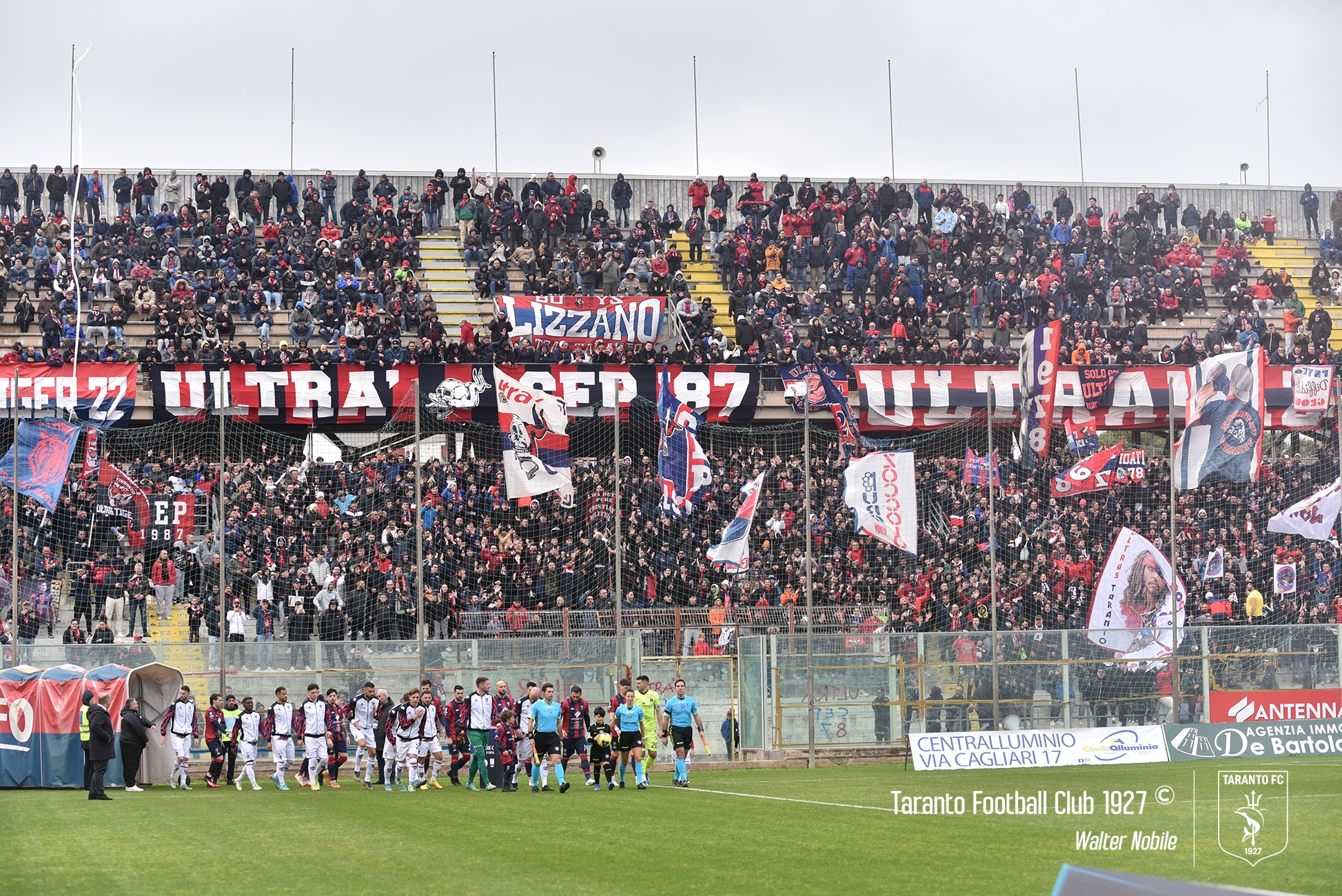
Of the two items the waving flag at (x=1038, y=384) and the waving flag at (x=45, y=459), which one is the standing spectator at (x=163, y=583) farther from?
the waving flag at (x=1038, y=384)

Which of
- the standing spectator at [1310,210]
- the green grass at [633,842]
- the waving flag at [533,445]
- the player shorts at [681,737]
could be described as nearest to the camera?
the green grass at [633,842]

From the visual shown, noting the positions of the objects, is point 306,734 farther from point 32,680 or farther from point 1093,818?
point 1093,818

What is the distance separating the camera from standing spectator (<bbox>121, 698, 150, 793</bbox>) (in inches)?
1005

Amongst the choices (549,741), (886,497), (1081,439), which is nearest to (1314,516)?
(1081,439)

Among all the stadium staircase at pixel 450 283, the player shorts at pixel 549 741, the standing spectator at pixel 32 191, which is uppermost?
the standing spectator at pixel 32 191

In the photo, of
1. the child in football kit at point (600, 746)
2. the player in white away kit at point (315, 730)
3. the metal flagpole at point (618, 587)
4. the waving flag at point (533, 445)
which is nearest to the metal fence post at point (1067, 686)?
the metal flagpole at point (618, 587)

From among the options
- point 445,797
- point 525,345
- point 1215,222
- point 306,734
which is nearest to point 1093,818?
point 445,797

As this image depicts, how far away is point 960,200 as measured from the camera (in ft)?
168

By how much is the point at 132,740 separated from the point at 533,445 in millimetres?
9185

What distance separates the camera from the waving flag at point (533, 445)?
2992 centimetres

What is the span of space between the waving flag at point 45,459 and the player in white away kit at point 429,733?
802 cm

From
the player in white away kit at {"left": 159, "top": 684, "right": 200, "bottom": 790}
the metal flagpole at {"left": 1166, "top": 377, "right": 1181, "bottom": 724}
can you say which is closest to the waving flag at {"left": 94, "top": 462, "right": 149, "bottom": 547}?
the player in white away kit at {"left": 159, "top": 684, "right": 200, "bottom": 790}

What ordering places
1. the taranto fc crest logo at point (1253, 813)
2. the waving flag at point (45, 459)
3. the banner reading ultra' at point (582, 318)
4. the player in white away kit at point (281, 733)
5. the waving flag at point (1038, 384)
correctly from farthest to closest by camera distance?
the banner reading ultra' at point (582, 318) < the waving flag at point (1038, 384) < the waving flag at point (45, 459) < the player in white away kit at point (281, 733) < the taranto fc crest logo at point (1253, 813)

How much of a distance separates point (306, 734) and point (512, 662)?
4.65 m
